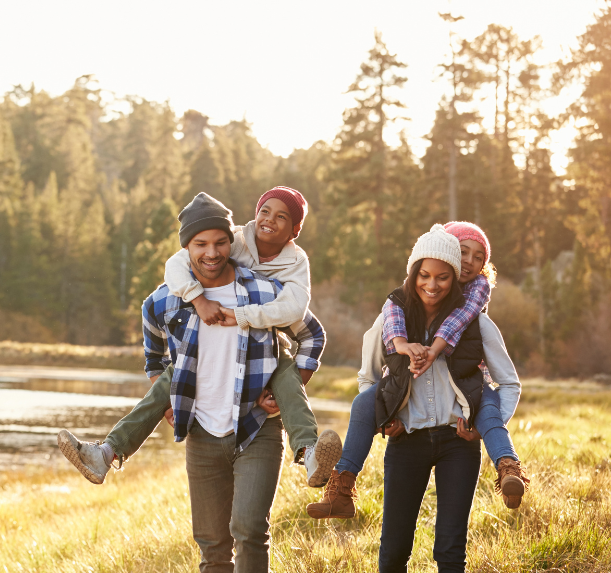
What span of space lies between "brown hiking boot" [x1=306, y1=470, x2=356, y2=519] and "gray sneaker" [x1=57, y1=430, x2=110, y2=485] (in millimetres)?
1015

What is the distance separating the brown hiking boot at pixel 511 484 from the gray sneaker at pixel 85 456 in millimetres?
1798

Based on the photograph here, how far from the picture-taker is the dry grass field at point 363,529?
3932mm

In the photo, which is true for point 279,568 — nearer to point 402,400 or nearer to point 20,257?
point 402,400

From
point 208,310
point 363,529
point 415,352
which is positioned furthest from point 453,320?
point 363,529

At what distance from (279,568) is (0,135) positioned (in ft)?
226

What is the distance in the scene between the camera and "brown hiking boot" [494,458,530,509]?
311cm

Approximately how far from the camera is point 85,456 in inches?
139

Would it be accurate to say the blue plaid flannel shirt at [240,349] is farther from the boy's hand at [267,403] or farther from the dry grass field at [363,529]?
the dry grass field at [363,529]

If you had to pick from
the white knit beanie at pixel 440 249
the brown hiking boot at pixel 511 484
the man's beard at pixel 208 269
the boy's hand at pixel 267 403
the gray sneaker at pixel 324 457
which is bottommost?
the brown hiking boot at pixel 511 484

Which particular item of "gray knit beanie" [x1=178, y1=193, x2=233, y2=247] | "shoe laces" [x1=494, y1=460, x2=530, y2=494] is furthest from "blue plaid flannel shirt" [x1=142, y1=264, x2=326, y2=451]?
"shoe laces" [x1=494, y1=460, x2=530, y2=494]

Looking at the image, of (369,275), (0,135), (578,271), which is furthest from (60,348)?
(578,271)

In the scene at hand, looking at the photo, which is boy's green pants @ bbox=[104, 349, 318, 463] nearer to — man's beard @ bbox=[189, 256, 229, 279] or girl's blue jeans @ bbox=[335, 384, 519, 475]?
girl's blue jeans @ bbox=[335, 384, 519, 475]

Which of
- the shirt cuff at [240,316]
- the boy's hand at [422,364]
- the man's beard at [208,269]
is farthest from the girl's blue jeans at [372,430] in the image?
the man's beard at [208,269]

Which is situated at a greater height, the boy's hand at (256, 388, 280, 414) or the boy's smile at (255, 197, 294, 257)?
the boy's smile at (255, 197, 294, 257)
